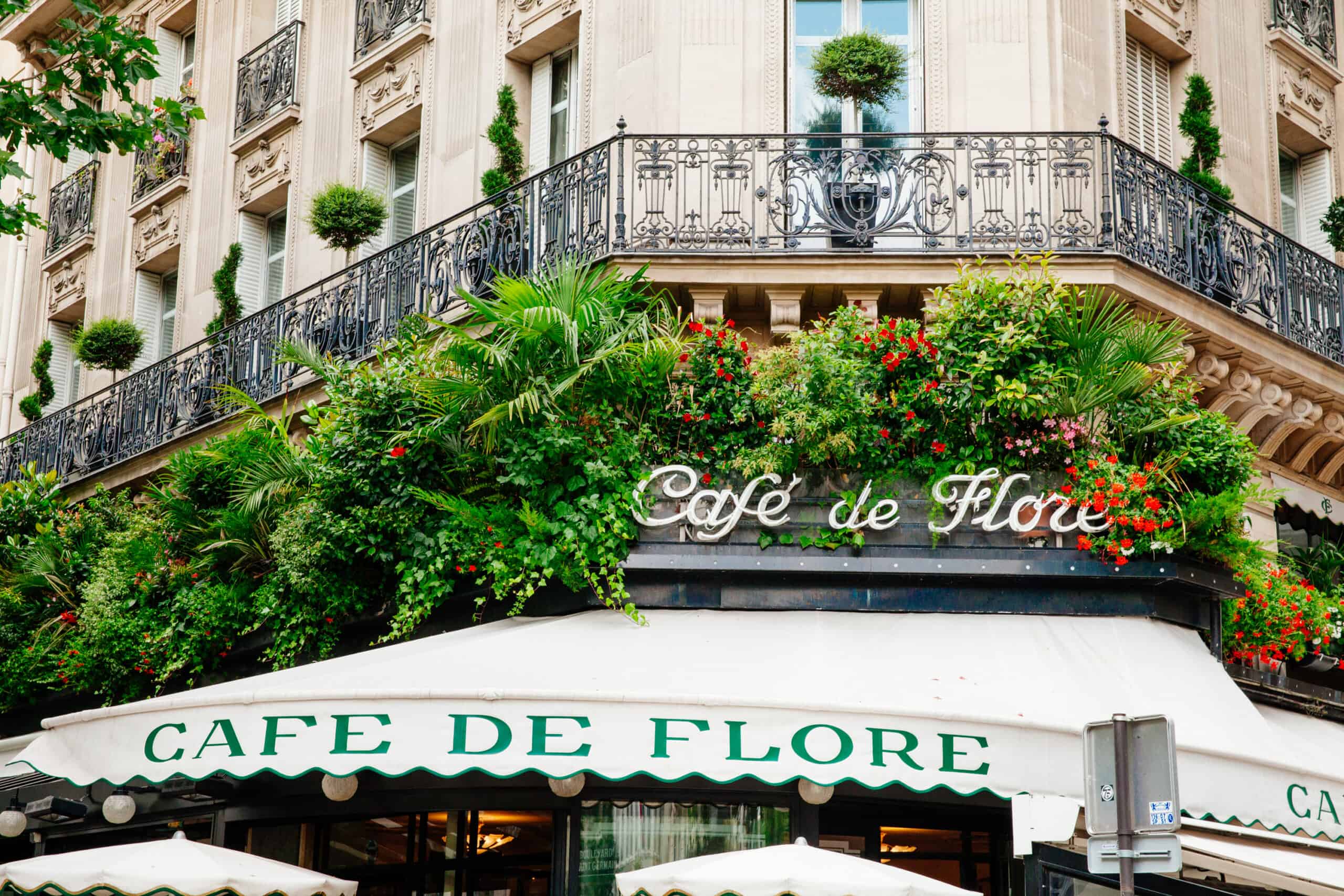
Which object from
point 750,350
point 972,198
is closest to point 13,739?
point 750,350

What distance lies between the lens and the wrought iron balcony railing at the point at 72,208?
21.7m

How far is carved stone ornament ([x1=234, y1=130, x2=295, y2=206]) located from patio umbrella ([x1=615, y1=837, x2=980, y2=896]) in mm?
10969

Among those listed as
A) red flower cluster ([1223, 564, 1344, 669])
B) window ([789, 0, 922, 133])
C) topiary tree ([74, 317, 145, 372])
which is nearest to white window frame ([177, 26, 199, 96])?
topiary tree ([74, 317, 145, 372])

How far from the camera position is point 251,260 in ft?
60.2

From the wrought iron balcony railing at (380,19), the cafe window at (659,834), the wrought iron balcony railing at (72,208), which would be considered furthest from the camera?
the wrought iron balcony railing at (72,208)

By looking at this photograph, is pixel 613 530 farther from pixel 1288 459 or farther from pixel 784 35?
pixel 1288 459

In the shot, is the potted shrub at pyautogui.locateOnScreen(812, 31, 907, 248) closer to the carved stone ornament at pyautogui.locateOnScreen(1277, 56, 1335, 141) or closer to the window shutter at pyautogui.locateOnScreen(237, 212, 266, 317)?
the carved stone ornament at pyautogui.locateOnScreen(1277, 56, 1335, 141)

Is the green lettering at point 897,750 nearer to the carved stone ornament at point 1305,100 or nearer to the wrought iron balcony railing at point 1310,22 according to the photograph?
the carved stone ornament at point 1305,100

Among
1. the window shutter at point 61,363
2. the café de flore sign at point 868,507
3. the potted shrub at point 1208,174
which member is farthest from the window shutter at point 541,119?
the window shutter at point 61,363

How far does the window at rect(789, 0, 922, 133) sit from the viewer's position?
13375 millimetres

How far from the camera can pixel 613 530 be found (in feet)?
36.9

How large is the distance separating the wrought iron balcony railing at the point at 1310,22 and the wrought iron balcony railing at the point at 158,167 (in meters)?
11.8

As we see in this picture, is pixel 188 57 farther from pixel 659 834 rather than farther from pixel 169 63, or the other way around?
pixel 659 834

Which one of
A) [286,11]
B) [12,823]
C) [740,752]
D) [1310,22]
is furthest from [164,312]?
[740,752]
